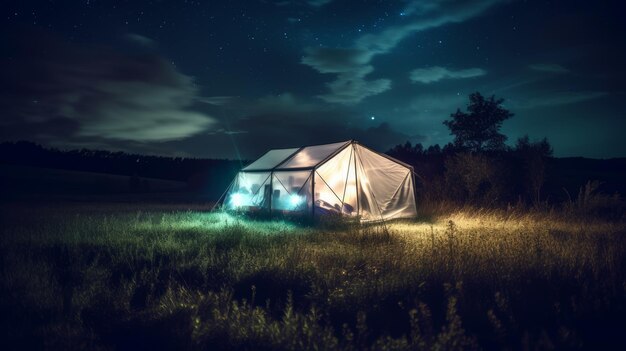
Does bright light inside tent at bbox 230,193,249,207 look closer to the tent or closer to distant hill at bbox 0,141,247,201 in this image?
the tent

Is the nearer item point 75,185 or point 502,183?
point 502,183

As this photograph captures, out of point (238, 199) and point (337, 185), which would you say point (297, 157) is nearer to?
point (337, 185)

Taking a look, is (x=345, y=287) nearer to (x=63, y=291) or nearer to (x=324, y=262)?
(x=324, y=262)

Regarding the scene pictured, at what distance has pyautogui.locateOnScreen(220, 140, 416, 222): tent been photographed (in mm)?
14344

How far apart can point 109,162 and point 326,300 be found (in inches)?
2377

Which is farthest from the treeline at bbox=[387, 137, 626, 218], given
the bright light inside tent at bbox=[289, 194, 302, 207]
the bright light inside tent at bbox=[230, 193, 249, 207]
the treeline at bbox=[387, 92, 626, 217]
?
the bright light inside tent at bbox=[230, 193, 249, 207]

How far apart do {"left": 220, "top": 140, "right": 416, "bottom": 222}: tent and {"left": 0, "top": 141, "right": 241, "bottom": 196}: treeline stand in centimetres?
3470

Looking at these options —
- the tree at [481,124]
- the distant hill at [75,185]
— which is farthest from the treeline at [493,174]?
the distant hill at [75,185]

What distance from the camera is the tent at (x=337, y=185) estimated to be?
→ 1434 cm

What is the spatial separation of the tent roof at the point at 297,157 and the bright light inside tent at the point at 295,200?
1073mm

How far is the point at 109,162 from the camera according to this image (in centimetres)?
5650

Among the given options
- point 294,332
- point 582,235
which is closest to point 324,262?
point 294,332

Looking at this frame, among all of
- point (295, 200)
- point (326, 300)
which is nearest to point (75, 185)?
point (295, 200)

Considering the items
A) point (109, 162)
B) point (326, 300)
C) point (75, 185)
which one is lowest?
point (326, 300)
